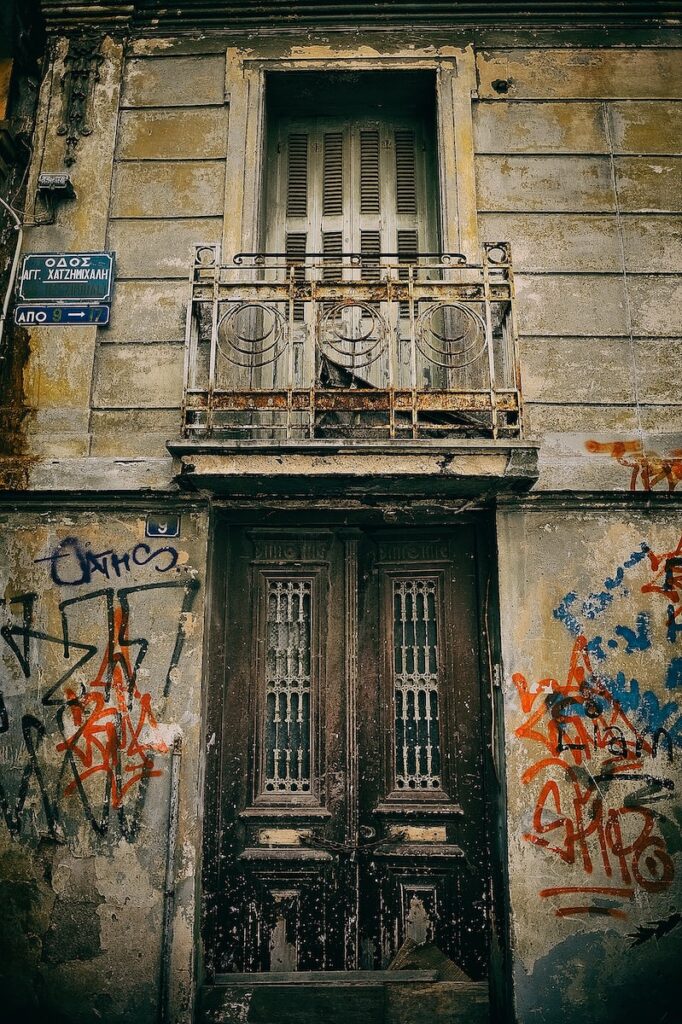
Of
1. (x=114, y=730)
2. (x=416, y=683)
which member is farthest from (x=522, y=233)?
(x=114, y=730)

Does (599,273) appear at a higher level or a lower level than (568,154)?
lower

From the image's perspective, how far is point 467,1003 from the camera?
3920mm

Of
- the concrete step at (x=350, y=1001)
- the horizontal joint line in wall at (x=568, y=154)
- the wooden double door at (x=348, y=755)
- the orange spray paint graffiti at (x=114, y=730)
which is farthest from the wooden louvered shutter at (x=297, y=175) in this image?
the concrete step at (x=350, y=1001)

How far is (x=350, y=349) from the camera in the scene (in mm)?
4777

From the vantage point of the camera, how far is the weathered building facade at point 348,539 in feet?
13.0

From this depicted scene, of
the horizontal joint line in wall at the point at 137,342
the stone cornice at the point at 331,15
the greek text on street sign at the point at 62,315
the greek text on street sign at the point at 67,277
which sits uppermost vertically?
the stone cornice at the point at 331,15

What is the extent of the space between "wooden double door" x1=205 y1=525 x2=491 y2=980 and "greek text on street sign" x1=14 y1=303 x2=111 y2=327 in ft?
5.70

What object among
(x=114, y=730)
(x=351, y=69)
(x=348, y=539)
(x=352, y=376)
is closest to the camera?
(x=114, y=730)

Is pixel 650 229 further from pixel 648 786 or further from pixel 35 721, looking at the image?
pixel 35 721

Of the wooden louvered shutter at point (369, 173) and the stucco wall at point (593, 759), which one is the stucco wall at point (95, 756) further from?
the wooden louvered shutter at point (369, 173)

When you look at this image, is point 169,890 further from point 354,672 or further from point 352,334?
point 352,334

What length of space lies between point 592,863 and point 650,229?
13.5 feet

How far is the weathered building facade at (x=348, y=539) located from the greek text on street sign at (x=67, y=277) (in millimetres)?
99

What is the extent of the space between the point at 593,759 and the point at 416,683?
44.6 inches
